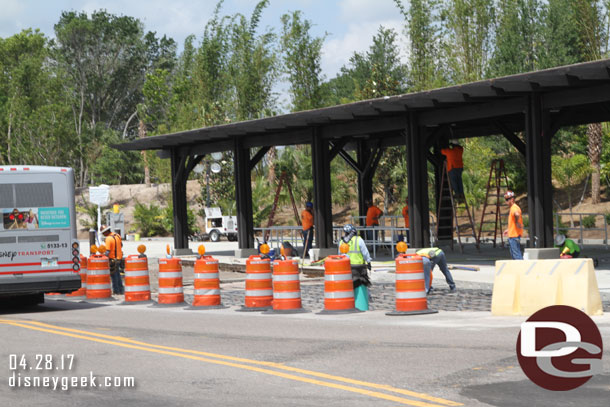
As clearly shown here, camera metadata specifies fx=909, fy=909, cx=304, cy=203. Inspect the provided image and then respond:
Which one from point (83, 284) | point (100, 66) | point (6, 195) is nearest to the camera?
point (6, 195)

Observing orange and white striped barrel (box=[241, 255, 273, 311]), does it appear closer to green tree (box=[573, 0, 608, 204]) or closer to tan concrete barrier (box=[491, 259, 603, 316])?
tan concrete barrier (box=[491, 259, 603, 316])

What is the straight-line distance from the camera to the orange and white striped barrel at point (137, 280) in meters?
20.3

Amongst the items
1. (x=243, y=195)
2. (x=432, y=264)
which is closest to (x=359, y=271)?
(x=432, y=264)

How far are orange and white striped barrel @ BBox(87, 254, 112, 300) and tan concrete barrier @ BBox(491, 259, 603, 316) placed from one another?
10441 mm

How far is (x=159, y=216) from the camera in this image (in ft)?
189

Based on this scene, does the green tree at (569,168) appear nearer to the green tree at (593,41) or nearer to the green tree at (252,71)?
the green tree at (593,41)

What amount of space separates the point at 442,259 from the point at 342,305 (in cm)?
352

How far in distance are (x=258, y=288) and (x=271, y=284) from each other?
347mm

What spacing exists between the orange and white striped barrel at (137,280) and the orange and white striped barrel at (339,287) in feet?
17.4

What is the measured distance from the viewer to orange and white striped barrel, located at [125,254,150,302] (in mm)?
20281

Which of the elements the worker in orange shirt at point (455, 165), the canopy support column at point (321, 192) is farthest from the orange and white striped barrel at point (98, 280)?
the worker in orange shirt at point (455, 165)

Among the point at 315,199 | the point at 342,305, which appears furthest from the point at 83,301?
the point at 315,199

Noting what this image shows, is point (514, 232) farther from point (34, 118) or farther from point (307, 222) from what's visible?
point (34, 118)

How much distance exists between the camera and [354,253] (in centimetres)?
1722
